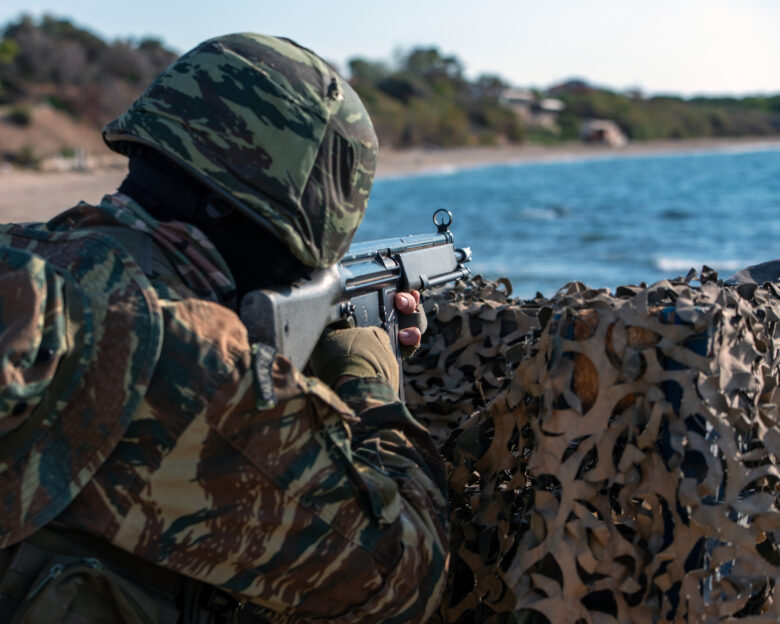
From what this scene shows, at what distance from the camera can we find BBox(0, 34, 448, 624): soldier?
1455 millimetres

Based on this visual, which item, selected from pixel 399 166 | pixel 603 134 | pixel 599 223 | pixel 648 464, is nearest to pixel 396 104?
pixel 399 166

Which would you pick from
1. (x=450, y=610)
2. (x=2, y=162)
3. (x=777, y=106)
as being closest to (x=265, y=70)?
(x=450, y=610)

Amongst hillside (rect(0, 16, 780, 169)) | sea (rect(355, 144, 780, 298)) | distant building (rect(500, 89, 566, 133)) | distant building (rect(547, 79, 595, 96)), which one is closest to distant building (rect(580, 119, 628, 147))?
hillside (rect(0, 16, 780, 169))

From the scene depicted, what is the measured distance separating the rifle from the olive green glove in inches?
2.0

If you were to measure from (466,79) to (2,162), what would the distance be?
69.0m

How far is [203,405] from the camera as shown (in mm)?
1502

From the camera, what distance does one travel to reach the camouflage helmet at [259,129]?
1784mm

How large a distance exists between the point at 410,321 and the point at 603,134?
84.6 metres

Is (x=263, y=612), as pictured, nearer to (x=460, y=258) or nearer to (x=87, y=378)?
(x=87, y=378)

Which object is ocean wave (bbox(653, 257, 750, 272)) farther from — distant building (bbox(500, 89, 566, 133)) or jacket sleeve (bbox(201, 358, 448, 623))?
distant building (bbox(500, 89, 566, 133))

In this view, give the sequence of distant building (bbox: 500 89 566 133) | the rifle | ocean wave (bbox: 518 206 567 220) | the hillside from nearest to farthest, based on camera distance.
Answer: the rifle, ocean wave (bbox: 518 206 567 220), the hillside, distant building (bbox: 500 89 566 133)

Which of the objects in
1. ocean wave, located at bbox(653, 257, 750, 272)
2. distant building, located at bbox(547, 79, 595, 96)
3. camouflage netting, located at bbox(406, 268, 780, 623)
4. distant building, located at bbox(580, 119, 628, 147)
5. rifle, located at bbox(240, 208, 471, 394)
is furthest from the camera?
distant building, located at bbox(547, 79, 595, 96)

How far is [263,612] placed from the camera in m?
1.74

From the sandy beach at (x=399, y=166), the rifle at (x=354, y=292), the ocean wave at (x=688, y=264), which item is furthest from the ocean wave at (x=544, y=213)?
the rifle at (x=354, y=292)
